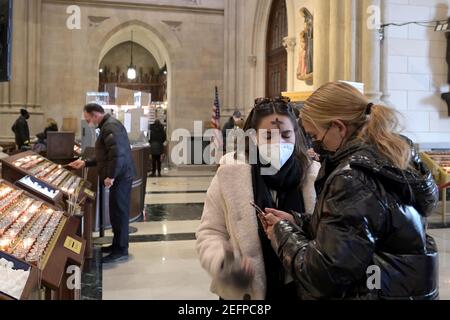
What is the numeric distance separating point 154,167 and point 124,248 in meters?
8.54

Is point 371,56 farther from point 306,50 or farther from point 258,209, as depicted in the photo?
point 258,209

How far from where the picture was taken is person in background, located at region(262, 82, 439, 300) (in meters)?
1.36

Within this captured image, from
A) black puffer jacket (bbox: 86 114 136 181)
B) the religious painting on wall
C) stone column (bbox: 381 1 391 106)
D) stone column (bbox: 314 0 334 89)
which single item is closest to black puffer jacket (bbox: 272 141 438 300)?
black puffer jacket (bbox: 86 114 136 181)

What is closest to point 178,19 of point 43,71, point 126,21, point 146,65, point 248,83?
point 126,21

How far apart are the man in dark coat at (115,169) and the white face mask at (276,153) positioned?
3.45 metres

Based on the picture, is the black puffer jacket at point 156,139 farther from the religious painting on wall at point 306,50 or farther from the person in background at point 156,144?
the religious painting on wall at point 306,50

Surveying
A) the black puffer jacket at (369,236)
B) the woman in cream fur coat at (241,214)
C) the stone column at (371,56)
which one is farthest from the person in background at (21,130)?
the black puffer jacket at (369,236)

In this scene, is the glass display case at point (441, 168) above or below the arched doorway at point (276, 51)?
below

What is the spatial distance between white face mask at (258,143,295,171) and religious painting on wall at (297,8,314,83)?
334 inches

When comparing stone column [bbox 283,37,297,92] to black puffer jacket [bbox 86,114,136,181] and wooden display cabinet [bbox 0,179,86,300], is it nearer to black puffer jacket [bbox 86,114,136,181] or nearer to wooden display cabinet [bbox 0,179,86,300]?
black puffer jacket [bbox 86,114,136,181]

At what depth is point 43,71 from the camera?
49.0ft

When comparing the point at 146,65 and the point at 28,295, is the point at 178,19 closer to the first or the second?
the point at 146,65

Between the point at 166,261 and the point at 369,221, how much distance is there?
3.94m

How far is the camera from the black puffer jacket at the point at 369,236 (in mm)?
1356
